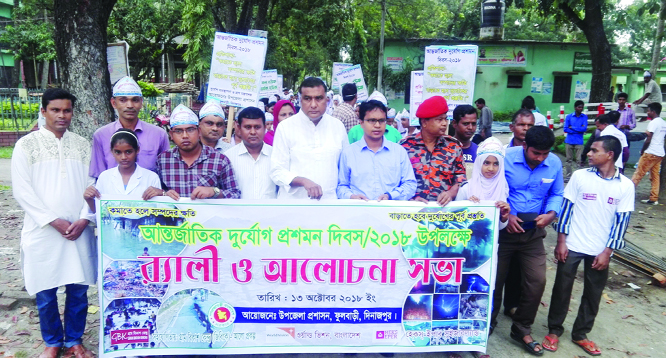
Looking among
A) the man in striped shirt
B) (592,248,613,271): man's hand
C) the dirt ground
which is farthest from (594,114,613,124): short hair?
(592,248,613,271): man's hand

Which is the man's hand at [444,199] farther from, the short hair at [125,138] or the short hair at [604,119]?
the short hair at [604,119]

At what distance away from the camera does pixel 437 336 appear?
348 cm

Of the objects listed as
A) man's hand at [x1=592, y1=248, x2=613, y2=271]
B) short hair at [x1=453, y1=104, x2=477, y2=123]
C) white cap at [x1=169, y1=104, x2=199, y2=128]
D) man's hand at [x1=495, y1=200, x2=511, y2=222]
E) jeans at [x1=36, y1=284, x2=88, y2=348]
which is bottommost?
jeans at [x1=36, y1=284, x2=88, y2=348]

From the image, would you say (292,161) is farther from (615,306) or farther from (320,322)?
(615,306)

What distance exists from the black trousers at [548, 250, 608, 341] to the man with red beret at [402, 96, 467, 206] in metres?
1.12

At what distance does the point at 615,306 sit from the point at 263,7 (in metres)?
11.4

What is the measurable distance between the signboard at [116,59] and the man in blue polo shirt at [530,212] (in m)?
4.74

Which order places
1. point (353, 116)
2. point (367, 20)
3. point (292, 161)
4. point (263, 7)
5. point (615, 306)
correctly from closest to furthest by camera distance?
1. point (292, 161)
2. point (615, 306)
3. point (353, 116)
4. point (263, 7)
5. point (367, 20)

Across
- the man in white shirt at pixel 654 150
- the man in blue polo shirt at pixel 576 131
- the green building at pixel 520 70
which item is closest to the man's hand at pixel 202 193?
the man in white shirt at pixel 654 150

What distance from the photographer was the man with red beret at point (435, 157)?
3756 mm

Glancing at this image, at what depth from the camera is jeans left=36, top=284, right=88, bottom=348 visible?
3.48 meters

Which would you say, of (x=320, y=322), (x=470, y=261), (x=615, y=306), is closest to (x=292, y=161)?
(x=320, y=322)

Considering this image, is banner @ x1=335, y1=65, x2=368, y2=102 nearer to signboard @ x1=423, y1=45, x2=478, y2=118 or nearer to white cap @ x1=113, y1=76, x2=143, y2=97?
signboard @ x1=423, y1=45, x2=478, y2=118

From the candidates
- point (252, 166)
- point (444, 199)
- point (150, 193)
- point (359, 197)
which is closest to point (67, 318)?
point (150, 193)
